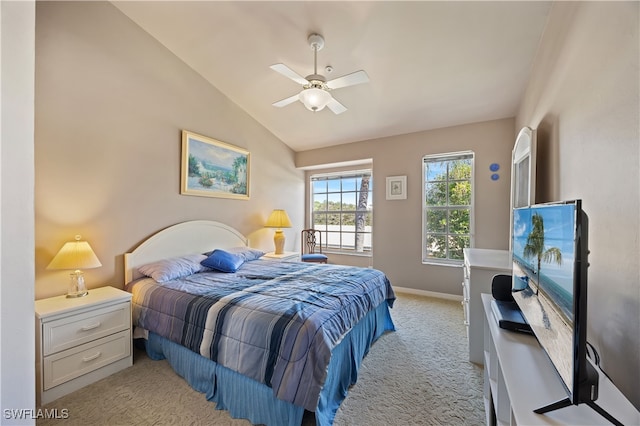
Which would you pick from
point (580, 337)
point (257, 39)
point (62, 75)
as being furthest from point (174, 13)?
point (580, 337)

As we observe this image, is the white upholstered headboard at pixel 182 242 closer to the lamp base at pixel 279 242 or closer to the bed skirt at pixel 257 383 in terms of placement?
the lamp base at pixel 279 242

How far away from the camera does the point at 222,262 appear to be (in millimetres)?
2885

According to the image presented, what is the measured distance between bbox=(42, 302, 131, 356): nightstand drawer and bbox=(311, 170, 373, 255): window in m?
3.77

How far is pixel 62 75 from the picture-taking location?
223 centimetres

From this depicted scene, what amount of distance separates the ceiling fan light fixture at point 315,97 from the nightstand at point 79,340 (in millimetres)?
2311

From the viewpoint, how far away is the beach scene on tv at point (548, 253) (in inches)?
31.9

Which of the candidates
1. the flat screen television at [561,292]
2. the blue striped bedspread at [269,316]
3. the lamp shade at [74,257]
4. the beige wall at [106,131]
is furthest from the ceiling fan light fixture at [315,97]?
the lamp shade at [74,257]

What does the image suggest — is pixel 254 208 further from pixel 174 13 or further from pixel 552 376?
pixel 552 376

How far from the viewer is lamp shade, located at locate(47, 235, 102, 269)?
2.02 m

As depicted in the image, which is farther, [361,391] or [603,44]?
[361,391]

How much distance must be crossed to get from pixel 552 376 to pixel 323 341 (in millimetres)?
1010

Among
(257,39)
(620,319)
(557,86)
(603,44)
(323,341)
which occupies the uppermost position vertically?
(257,39)

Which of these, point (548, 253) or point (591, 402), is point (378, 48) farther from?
point (591, 402)

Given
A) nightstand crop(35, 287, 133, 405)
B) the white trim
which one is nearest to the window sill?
the white trim
